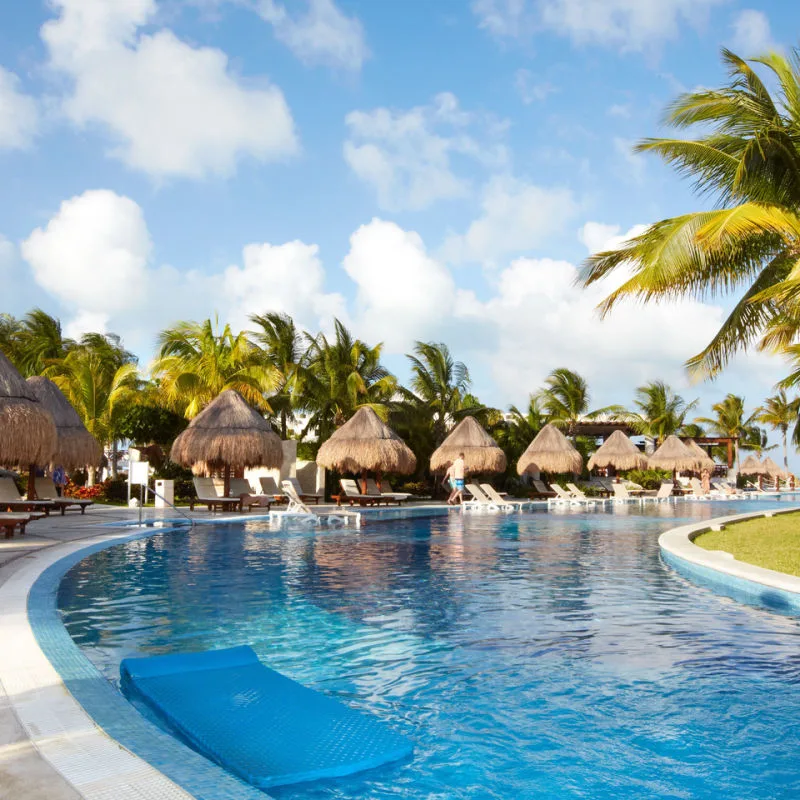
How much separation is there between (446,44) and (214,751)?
11281mm

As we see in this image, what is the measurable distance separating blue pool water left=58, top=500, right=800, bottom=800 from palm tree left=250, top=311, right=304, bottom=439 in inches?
619

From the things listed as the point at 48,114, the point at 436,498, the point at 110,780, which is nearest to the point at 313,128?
the point at 48,114

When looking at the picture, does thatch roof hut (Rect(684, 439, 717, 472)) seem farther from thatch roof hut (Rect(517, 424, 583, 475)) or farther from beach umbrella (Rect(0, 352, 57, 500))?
beach umbrella (Rect(0, 352, 57, 500))

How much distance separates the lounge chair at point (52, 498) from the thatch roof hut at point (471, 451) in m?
11.8

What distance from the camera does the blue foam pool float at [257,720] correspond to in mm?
2936

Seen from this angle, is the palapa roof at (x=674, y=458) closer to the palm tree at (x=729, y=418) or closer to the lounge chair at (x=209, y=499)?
the palm tree at (x=729, y=418)

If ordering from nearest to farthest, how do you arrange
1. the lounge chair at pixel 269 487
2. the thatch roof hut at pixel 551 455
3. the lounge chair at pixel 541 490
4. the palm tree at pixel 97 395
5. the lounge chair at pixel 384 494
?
the lounge chair at pixel 269 487
the lounge chair at pixel 384 494
the palm tree at pixel 97 395
the lounge chair at pixel 541 490
the thatch roof hut at pixel 551 455

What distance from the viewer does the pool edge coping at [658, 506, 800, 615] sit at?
620cm

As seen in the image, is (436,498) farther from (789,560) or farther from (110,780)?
(110,780)

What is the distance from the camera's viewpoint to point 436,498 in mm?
27109

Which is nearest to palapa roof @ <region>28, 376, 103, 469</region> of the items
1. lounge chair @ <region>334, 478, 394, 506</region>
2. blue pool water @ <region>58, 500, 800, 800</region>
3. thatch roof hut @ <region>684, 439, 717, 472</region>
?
lounge chair @ <region>334, 478, 394, 506</region>

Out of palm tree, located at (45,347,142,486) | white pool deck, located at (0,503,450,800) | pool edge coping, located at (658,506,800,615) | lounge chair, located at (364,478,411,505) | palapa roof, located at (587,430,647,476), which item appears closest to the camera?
white pool deck, located at (0,503,450,800)

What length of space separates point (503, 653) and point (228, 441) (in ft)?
47.3

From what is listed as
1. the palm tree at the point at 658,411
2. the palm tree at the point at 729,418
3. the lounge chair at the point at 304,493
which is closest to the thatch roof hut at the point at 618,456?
the palm tree at the point at 658,411
